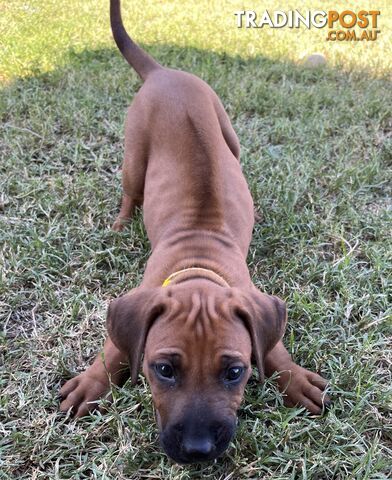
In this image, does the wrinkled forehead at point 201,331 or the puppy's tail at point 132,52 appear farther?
the puppy's tail at point 132,52

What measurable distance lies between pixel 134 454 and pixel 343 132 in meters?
4.46

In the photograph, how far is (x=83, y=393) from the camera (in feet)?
11.2

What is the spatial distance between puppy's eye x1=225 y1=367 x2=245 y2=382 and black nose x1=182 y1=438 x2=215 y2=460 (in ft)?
1.04

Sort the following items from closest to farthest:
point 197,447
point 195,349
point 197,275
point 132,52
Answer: point 197,447 → point 195,349 → point 197,275 → point 132,52

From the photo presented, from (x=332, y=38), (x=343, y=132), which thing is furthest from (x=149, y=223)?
(x=332, y=38)

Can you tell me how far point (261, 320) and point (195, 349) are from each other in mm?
436

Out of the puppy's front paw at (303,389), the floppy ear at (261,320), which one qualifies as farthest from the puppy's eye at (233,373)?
the puppy's front paw at (303,389)

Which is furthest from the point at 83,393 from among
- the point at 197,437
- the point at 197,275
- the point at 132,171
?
the point at 132,171

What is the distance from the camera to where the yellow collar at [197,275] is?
319cm

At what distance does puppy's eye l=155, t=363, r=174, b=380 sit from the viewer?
2.67 meters

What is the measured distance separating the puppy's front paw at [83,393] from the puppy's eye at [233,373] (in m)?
1.04

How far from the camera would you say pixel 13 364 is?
3.66m

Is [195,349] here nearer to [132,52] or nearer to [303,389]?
[303,389]

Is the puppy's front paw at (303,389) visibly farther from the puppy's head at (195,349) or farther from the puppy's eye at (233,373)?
the puppy's eye at (233,373)
